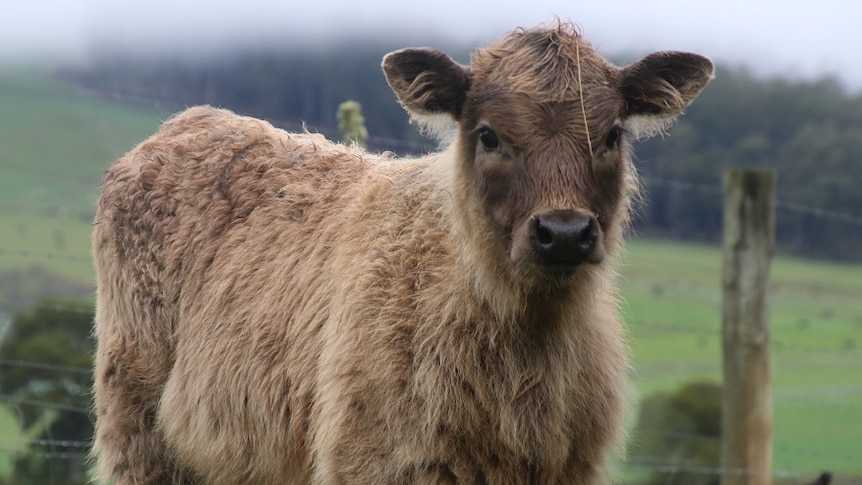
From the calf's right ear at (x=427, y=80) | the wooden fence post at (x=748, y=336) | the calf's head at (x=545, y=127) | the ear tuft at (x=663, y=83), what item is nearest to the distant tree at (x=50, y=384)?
the wooden fence post at (x=748, y=336)

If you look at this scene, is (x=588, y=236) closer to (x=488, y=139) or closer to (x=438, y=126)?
(x=488, y=139)

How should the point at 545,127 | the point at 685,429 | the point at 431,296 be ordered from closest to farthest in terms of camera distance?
the point at 545,127 → the point at 431,296 → the point at 685,429

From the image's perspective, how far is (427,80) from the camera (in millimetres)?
6082

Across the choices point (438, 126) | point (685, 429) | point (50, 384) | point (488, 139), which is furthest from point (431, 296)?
point (685, 429)

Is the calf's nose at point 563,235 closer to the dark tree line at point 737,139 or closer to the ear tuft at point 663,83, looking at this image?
the ear tuft at point 663,83

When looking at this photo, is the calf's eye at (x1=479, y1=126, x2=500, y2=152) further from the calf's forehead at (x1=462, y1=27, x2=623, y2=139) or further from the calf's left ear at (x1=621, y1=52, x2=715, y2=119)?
the calf's left ear at (x1=621, y1=52, x2=715, y2=119)

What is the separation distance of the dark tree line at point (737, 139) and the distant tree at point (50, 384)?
48.7 ft

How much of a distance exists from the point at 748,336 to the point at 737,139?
46.5m

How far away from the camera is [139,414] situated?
7531mm

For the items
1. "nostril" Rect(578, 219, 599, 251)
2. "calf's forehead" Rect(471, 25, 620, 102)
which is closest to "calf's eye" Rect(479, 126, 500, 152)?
"calf's forehead" Rect(471, 25, 620, 102)

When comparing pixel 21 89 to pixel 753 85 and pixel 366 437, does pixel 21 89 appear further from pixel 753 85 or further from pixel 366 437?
pixel 366 437

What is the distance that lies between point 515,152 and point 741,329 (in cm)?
373

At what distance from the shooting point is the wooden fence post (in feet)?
28.1

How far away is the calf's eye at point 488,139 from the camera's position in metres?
5.80
